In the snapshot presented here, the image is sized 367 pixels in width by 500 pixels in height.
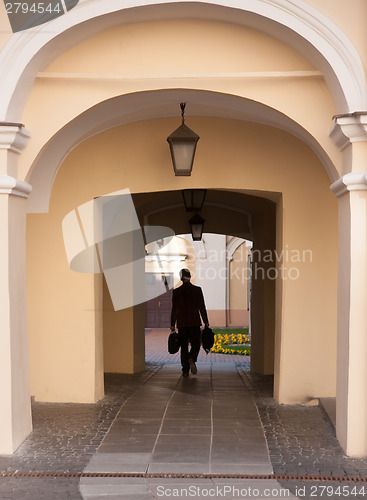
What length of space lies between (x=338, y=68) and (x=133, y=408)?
170 inches

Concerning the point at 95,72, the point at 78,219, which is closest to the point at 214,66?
the point at 95,72

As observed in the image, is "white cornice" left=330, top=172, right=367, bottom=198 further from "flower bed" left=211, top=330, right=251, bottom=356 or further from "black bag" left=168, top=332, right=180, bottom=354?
"flower bed" left=211, top=330, right=251, bottom=356

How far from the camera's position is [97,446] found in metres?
5.67

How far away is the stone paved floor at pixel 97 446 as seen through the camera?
15.3ft

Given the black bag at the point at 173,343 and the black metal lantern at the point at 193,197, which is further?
the black bag at the point at 173,343

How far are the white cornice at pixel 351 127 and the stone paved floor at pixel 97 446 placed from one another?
2.73 metres

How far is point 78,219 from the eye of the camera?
764 centimetres

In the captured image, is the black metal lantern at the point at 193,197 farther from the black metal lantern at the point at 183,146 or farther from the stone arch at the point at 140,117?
the black metal lantern at the point at 183,146

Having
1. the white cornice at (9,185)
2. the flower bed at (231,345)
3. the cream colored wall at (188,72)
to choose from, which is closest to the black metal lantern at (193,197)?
the cream colored wall at (188,72)

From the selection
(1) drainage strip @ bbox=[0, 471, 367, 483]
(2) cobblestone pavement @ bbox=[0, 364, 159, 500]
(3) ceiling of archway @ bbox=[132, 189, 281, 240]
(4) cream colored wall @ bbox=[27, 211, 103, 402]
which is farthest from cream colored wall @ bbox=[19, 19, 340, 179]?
(3) ceiling of archway @ bbox=[132, 189, 281, 240]

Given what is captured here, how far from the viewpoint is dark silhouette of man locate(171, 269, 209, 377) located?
31.1 feet

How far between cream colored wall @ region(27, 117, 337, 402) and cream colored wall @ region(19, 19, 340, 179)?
182 cm

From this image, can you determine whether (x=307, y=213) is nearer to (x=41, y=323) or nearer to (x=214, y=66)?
(x=214, y=66)

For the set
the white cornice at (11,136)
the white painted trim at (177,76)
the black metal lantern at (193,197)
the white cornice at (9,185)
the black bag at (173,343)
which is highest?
the white painted trim at (177,76)
